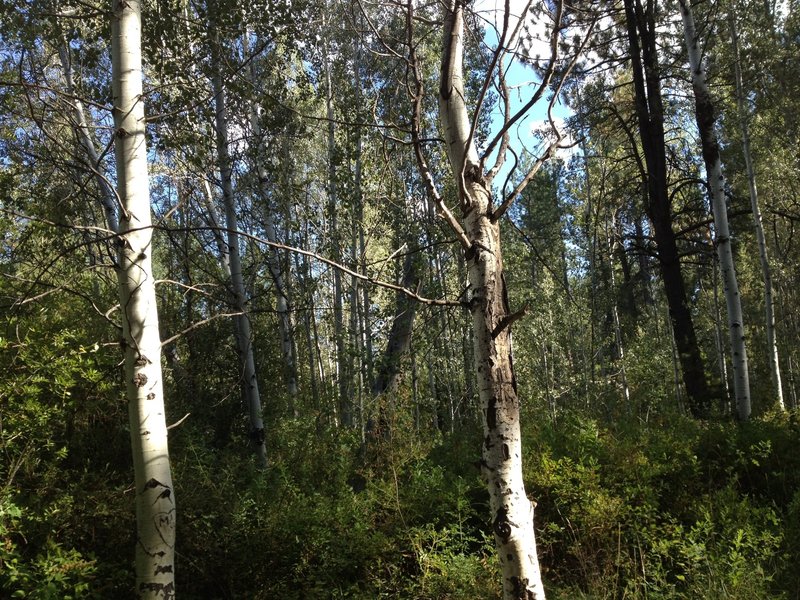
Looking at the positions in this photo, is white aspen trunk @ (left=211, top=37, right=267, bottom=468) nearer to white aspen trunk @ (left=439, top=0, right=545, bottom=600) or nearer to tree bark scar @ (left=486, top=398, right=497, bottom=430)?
white aspen trunk @ (left=439, top=0, right=545, bottom=600)

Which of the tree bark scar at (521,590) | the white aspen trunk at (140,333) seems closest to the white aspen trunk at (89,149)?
the white aspen trunk at (140,333)

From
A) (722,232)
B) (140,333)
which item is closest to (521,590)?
(140,333)

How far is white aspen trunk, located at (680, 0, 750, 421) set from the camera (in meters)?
7.30

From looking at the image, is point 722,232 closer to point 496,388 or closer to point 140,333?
point 496,388

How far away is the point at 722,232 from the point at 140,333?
303 inches

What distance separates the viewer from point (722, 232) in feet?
24.6

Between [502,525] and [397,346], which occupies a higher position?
[397,346]

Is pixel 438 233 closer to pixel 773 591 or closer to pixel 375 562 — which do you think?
pixel 375 562

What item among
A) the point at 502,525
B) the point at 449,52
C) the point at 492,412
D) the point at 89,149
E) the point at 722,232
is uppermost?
the point at 89,149

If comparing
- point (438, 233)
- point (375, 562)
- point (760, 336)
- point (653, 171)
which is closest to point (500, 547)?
point (375, 562)

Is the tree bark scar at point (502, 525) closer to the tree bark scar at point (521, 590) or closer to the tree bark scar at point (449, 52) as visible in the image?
the tree bark scar at point (521, 590)

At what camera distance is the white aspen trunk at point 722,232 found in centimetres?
730

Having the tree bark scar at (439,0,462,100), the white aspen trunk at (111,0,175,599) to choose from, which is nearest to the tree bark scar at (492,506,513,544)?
the white aspen trunk at (111,0,175,599)

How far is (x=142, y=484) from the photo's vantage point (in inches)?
98.7
